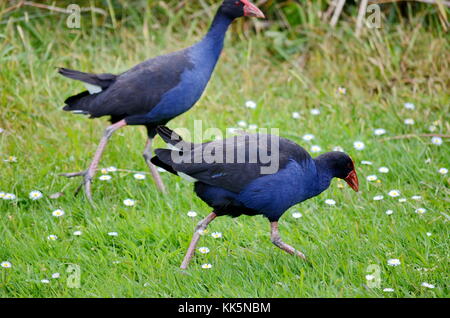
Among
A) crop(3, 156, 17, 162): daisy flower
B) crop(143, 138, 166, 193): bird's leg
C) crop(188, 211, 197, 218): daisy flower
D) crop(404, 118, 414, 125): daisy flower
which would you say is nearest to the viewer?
crop(188, 211, 197, 218): daisy flower

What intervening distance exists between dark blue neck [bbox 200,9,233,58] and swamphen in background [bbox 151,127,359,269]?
119 centimetres

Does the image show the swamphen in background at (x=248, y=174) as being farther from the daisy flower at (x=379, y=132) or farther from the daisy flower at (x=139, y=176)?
the daisy flower at (x=379, y=132)

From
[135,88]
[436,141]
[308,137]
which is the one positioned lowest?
[308,137]

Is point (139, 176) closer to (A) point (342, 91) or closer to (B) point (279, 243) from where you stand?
(B) point (279, 243)

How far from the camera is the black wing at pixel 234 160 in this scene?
3.34 metres

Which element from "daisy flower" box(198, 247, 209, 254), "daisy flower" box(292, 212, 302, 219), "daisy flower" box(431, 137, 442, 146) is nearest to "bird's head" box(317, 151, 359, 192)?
"daisy flower" box(292, 212, 302, 219)

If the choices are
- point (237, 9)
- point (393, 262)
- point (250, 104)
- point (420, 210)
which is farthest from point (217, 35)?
point (393, 262)

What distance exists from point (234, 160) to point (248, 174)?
0.35 ft

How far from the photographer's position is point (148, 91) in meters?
4.23

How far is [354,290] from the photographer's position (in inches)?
124

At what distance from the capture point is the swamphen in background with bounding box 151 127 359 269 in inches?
131

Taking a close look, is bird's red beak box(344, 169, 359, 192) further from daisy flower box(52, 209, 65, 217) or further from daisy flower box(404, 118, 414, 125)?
daisy flower box(52, 209, 65, 217)

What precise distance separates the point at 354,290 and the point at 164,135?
48.8 inches
